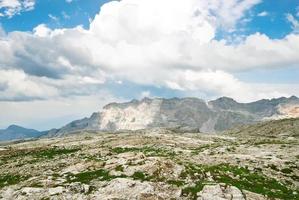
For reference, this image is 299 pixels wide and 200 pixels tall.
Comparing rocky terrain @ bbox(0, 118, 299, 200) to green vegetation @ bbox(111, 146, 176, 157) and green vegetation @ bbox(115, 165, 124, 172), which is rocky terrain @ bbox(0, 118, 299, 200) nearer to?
green vegetation @ bbox(115, 165, 124, 172)

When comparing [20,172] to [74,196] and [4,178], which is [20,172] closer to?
[4,178]

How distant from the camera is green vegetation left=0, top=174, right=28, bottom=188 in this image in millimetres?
55719

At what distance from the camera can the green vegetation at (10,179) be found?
55719 millimetres

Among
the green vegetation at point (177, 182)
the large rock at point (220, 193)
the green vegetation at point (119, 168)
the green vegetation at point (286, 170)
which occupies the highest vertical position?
the green vegetation at point (119, 168)

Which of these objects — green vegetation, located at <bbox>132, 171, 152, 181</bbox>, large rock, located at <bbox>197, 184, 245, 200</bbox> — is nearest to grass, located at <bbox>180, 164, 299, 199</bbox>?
large rock, located at <bbox>197, 184, 245, 200</bbox>

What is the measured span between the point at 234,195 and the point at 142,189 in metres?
10.3

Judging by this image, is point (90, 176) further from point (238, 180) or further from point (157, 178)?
point (238, 180)

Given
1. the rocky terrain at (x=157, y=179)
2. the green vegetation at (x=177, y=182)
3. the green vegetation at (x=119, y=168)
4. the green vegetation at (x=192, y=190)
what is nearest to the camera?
the green vegetation at (x=192, y=190)

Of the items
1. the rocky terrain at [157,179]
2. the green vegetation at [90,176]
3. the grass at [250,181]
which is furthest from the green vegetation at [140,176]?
the grass at [250,181]

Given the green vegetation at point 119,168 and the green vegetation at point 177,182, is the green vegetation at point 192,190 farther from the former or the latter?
the green vegetation at point 119,168

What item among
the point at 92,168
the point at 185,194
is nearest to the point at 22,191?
the point at 92,168

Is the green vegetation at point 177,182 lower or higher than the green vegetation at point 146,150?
lower

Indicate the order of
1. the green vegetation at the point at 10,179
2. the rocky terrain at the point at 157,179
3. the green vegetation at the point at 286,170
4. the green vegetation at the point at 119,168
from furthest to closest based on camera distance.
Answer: the green vegetation at the point at 286,170, the green vegetation at the point at 10,179, the green vegetation at the point at 119,168, the rocky terrain at the point at 157,179

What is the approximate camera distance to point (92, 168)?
188 ft
